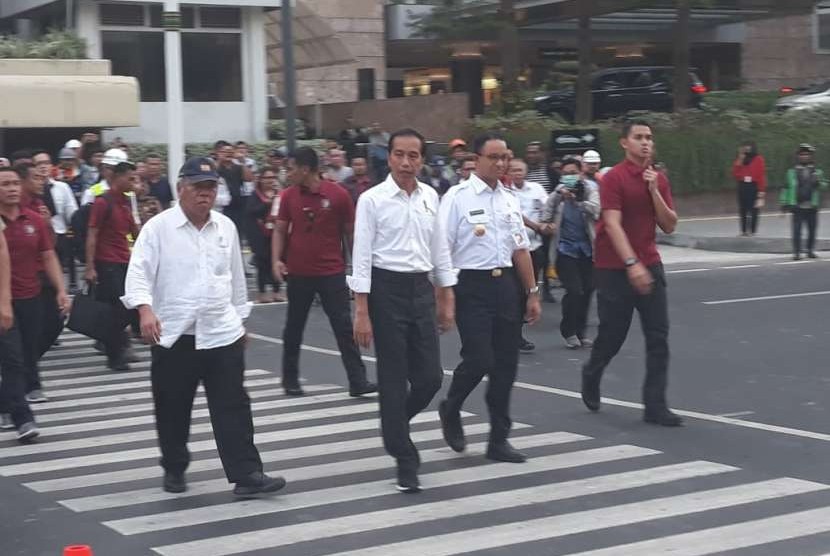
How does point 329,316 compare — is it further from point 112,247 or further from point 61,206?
point 61,206

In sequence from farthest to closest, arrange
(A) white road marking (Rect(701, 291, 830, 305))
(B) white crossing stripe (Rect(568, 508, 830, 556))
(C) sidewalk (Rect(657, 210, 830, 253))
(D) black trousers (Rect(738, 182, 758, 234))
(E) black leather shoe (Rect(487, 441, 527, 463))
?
(D) black trousers (Rect(738, 182, 758, 234))
(C) sidewalk (Rect(657, 210, 830, 253))
(A) white road marking (Rect(701, 291, 830, 305))
(E) black leather shoe (Rect(487, 441, 527, 463))
(B) white crossing stripe (Rect(568, 508, 830, 556))

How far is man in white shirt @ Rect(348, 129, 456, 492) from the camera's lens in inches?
310

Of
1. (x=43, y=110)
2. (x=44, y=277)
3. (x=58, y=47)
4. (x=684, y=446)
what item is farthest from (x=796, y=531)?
(x=58, y=47)

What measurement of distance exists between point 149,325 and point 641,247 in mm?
3806

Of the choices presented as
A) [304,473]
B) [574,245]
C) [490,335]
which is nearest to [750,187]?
[574,245]

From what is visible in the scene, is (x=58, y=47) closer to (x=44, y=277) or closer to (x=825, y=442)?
(x=44, y=277)

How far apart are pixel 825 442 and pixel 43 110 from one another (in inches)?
797

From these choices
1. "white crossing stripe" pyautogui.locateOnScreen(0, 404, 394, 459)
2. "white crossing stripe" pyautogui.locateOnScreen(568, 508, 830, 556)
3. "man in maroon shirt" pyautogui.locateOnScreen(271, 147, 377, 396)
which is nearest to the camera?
"white crossing stripe" pyautogui.locateOnScreen(568, 508, 830, 556)

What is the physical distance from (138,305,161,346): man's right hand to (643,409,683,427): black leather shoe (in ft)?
12.6

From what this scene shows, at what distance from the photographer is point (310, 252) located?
11.3 metres

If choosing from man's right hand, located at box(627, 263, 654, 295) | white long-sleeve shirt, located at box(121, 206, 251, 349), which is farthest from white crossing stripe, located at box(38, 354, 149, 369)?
white long-sleeve shirt, located at box(121, 206, 251, 349)

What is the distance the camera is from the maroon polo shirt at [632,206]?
9.69 metres

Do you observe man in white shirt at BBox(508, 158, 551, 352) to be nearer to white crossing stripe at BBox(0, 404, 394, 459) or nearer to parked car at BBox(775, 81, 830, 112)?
white crossing stripe at BBox(0, 404, 394, 459)

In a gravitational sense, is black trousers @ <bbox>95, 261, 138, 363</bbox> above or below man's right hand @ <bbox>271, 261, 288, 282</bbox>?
below
